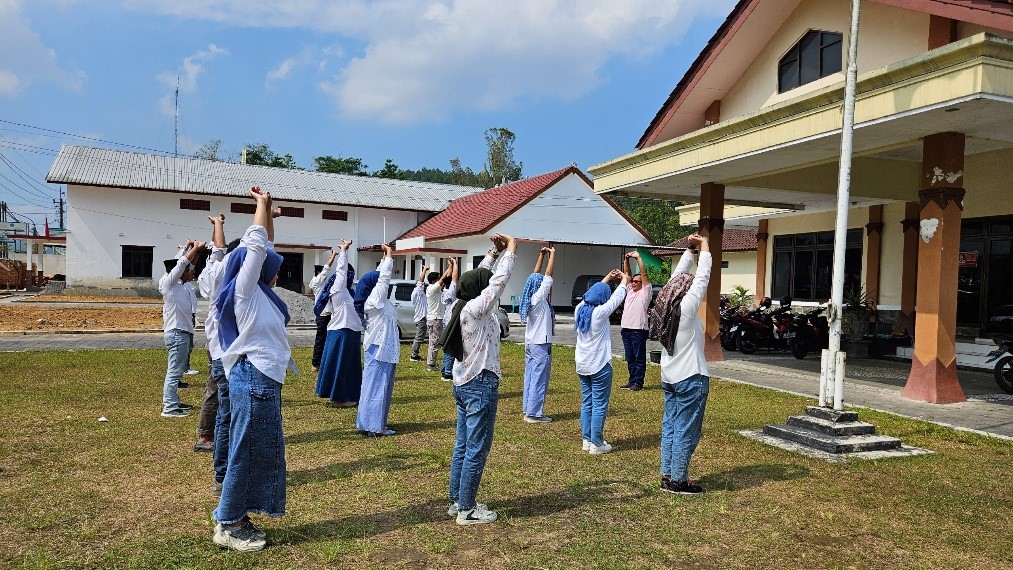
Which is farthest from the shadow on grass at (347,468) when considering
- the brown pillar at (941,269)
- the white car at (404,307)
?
the white car at (404,307)

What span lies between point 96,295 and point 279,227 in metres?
8.42

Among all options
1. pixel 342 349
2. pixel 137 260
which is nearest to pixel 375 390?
pixel 342 349

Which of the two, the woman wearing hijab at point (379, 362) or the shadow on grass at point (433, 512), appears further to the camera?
the woman wearing hijab at point (379, 362)

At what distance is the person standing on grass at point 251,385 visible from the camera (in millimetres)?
4020

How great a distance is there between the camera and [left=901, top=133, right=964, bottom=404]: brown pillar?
906cm

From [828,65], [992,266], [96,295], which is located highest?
[828,65]

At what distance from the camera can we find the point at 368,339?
702 cm

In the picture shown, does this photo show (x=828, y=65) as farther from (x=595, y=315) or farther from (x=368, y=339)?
(x=368, y=339)

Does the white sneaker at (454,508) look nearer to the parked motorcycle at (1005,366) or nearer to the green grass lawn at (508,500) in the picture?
the green grass lawn at (508,500)

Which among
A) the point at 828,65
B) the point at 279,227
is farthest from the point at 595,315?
the point at 279,227

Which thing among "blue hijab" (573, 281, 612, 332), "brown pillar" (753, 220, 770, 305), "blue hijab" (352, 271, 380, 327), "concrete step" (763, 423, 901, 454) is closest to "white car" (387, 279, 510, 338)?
"blue hijab" (352, 271, 380, 327)

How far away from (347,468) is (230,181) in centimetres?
3261

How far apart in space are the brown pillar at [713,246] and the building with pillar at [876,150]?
0.04 meters

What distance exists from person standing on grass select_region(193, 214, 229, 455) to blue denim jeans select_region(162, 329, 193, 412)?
1461 mm
